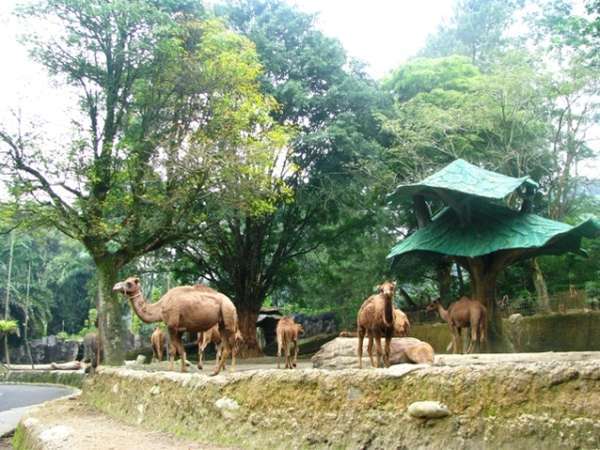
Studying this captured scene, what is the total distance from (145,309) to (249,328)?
17.9 m

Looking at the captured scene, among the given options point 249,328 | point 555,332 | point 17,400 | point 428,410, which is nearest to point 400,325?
point 428,410

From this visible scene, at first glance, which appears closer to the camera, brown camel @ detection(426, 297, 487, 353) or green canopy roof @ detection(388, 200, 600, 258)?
brown camel @ detection(426, 297, 487, 353)

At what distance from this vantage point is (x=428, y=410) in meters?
4.16

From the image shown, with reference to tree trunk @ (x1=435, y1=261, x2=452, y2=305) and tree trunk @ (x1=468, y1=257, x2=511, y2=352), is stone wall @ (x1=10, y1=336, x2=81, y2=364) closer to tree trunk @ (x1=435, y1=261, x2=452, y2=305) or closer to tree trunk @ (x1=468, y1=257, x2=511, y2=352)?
tree trunk @ (x1=435, y1=261, x2=452, y2=305)

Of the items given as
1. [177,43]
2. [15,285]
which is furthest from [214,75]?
[15,285]

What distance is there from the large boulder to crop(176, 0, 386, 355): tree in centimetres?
1016

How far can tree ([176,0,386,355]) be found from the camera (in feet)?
79.9

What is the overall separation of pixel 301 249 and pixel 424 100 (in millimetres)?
8573

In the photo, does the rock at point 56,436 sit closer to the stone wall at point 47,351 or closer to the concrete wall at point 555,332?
the concrete wall at point 555,332

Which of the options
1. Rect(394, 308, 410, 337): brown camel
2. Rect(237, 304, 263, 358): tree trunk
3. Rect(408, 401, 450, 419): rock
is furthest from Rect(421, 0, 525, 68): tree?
Rect(408, 401, 450, 419): rock

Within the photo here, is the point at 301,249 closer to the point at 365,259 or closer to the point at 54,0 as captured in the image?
the point at 365,259

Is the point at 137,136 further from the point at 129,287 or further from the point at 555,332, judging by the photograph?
the point at 555,332

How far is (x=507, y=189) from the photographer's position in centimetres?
1442

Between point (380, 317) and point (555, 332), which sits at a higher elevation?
point (380, 317)
